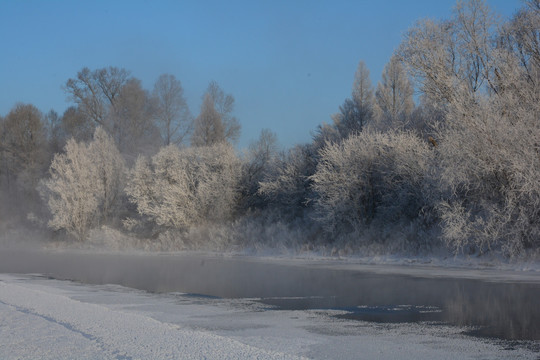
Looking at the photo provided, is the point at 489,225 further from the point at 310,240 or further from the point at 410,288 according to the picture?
the point at 310,240

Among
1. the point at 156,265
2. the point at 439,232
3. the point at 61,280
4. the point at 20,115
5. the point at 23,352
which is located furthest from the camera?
the point at 20,115

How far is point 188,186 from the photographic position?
36812 millimetres

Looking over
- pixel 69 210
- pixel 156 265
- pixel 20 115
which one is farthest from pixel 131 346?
pixel 20 115

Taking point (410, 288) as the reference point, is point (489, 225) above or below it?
above

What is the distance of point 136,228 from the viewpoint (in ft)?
126

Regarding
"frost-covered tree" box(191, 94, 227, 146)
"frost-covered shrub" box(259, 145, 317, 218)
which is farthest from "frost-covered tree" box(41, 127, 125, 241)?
"frost-covered shrub" box(259, 145, 317, 218)

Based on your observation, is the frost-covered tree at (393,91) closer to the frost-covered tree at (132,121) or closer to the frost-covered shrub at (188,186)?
the frost-covered shrub at (188,186)

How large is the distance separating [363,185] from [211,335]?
20.2m

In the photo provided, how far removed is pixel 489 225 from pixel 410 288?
6.25m

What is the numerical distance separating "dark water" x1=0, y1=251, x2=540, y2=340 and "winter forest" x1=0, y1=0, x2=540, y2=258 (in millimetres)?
4879

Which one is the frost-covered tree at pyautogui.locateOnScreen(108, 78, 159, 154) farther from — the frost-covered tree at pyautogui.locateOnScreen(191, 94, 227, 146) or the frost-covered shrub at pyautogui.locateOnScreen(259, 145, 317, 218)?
the frost-covered shrub at pyautogui.locateOnScreen(259, 145, 317, 218)

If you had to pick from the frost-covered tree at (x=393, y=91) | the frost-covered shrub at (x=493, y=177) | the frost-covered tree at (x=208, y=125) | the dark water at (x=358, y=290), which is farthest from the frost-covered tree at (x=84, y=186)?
the frost-covered shrub at (x=493, y=177)

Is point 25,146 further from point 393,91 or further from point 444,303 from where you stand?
point 444,303

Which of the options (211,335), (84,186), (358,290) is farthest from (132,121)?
(211,335)
